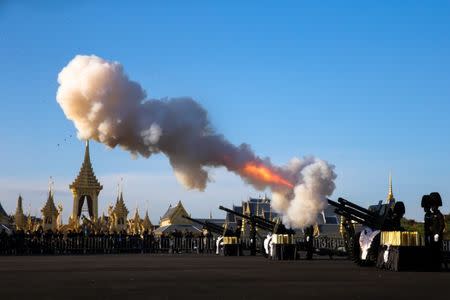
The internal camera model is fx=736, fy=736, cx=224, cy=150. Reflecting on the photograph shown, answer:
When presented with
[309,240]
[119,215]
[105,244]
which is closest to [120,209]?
[119,215]

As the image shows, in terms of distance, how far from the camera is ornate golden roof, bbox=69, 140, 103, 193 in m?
97.1

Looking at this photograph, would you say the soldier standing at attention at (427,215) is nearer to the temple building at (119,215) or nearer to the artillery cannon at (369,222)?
the artillery cannon at (369,222)

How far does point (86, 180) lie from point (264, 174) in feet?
212

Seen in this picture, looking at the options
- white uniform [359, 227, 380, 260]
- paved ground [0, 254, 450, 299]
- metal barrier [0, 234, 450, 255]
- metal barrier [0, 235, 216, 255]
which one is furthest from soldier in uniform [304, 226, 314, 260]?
metal barrier [0, 235, 216, 255]

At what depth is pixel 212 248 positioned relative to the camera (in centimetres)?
5931

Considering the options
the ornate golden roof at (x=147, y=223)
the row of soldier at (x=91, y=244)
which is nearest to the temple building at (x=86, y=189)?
the ornate golden roof at (x=147, y=223)

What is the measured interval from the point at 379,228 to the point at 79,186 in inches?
2881

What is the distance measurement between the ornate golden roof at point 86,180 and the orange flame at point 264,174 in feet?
210

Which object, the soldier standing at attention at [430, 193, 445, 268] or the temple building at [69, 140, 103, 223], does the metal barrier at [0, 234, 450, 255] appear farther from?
the temple building at [69, 140, 103, 223]

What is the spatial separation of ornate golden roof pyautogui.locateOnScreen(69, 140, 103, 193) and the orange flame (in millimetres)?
64018

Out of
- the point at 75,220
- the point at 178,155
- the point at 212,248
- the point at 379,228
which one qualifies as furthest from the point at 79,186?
the point at 379,228

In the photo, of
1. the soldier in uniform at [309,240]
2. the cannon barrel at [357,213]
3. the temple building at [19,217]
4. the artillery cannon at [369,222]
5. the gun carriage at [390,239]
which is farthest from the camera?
the temple building at [19,217]

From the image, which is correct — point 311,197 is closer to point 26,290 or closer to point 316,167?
point 316,167

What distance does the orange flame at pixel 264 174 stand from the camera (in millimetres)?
36088
